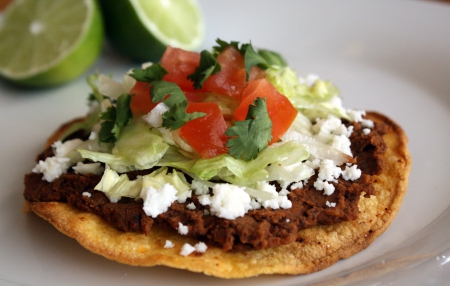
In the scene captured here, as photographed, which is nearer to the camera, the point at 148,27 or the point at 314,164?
the point at 314,164

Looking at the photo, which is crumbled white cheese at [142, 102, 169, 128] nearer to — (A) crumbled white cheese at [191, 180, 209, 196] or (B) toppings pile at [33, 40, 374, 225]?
(B) toppings pile at [33, 40, 374, 225]

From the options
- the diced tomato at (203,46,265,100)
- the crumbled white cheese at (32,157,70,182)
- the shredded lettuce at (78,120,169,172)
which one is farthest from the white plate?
the diced tomato at (203,46,265,100)

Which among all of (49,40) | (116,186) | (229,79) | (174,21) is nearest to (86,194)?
(116,186)

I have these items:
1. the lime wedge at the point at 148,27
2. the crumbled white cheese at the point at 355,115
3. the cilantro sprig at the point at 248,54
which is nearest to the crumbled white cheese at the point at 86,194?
the cilantro sprig at the point at 248,54

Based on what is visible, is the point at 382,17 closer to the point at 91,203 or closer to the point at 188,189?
the point at 188,189

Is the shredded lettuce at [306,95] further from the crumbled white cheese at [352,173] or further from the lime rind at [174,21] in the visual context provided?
the lime rind at [174,21]

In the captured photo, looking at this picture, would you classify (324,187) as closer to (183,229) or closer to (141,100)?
(183,229)
